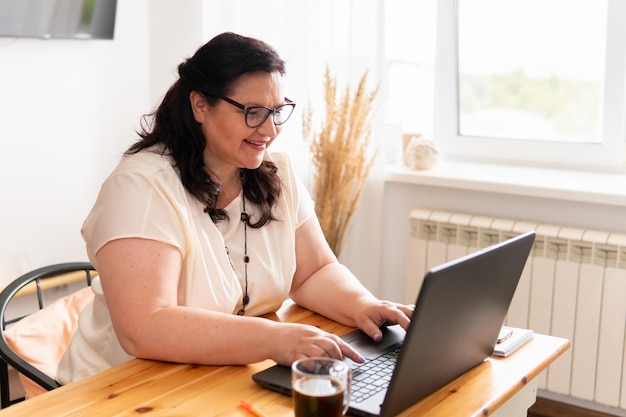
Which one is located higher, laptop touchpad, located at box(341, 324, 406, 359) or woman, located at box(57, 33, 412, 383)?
woman, located at box(57, 33, 412, 383)

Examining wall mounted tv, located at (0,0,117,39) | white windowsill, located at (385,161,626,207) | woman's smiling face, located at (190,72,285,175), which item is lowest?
white windowsill, located at (385,161,626,207)

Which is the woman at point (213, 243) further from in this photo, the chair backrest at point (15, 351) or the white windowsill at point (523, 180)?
the white windowsill at point (523, 180)

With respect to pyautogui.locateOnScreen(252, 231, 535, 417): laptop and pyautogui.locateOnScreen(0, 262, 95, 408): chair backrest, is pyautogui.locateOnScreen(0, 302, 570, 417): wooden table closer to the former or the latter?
pyautogui.locateOnScreen(252, 231, 535, 417): laptop

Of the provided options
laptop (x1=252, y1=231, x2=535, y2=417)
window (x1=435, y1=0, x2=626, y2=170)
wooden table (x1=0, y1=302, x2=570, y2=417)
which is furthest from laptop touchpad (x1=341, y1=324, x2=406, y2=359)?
window (x1=435, y1=0, x2=626, y2=170)

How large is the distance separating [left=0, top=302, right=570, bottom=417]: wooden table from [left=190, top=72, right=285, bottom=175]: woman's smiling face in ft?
1.64

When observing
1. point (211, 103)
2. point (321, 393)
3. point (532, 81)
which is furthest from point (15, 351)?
point (532, 81)

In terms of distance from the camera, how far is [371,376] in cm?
142

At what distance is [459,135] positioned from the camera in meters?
3.46

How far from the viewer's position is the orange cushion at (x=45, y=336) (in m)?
1.97

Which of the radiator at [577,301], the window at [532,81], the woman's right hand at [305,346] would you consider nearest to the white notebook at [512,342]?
the woman's right hand at [305,346]

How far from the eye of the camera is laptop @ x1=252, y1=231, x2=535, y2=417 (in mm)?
1209

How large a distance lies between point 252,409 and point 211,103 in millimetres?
752

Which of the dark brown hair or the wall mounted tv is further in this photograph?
the wall mounted tv

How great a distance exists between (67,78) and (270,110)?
4.90 ft
